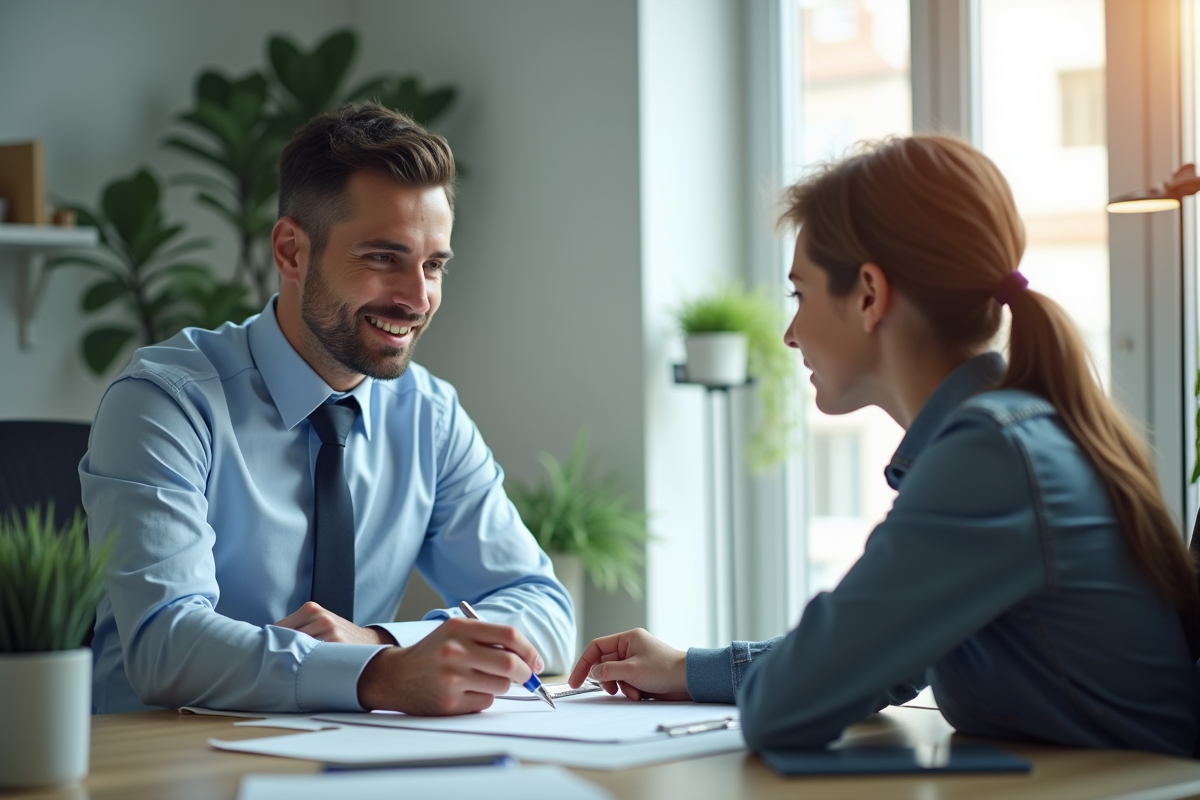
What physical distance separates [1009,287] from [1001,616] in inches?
11.8

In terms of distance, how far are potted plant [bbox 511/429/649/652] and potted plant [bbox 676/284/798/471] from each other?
0.36 metres

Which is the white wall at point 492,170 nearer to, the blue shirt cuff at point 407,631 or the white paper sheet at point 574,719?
the blue shirt cuff at point 407,631

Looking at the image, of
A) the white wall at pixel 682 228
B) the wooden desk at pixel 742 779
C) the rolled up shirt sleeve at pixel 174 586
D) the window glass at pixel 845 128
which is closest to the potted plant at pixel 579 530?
the white wall at pixel 682 228

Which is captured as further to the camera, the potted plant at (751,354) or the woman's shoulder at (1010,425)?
the potted plant at (751,354)

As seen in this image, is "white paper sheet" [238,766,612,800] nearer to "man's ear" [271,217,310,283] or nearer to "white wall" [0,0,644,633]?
"man's ear" [271,217,310,283]

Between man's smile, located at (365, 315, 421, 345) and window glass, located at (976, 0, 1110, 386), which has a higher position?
window glass, located at (976, 0, 1110, 386)

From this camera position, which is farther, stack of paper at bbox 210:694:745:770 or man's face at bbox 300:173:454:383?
man's face at bbox 300:173:454:383

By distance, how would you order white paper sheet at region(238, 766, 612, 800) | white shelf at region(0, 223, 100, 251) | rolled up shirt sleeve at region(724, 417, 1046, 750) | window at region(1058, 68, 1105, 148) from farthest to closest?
white shelf at region(0, 223, 100, 251) → window at region(1058, 68, 1105, 148) → rolled up shirt sleeve at region(724, 417, 1046, 750) → white paper sheet at region(238, 766, 612, 800)

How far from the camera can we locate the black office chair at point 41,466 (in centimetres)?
187

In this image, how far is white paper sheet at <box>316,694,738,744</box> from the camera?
1.20 m

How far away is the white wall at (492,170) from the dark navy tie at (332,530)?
4.68 feet

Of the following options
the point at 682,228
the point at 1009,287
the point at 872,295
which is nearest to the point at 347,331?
the point at 872,295

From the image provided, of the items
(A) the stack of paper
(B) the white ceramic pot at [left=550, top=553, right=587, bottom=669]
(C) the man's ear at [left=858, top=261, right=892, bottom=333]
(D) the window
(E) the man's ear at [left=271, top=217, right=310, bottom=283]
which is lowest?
(B) the white ceramic pot at [left=550, top=553, right=587, bottom=669]

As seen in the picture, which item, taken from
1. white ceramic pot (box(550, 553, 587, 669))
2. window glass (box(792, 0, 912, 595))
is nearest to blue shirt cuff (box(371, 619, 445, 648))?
white ceramic pot (box(550, 553, 587, 669))
